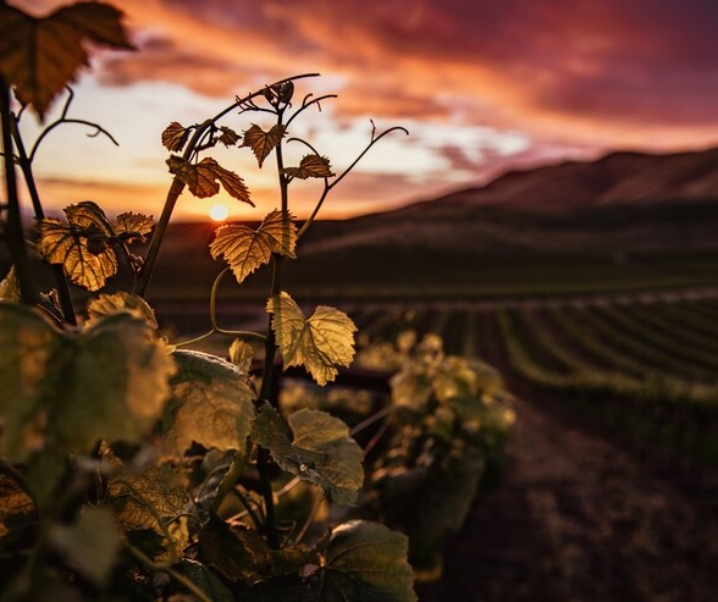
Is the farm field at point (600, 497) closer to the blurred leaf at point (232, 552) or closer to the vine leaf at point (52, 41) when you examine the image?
the blurred leaf at point (232, 552)

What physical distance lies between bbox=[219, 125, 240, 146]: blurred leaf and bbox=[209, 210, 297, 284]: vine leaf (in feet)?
0.39

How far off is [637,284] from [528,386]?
50.4 m

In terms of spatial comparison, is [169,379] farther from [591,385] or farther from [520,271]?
[520,271]

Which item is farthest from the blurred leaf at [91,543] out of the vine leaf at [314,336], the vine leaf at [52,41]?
the vine leaf at [314,336]

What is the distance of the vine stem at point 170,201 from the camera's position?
0.79m

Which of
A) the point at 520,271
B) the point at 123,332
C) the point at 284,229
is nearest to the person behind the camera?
the point at 123,332

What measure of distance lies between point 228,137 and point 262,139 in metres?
0.05

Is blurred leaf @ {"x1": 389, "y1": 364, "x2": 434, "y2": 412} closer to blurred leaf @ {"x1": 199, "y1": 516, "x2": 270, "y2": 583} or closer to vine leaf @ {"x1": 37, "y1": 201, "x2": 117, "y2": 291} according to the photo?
blurred leaf @ {"x1": 199, "y1": 516, "x2": 270, "y2": 583}

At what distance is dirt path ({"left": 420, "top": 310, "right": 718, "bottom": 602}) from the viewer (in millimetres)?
8578

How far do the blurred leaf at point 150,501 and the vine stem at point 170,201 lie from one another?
0.79 ft

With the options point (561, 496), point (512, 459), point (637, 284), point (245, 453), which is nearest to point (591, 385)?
point (512, 459)

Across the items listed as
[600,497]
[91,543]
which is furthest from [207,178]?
[600,497]

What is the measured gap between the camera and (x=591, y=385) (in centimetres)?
1955

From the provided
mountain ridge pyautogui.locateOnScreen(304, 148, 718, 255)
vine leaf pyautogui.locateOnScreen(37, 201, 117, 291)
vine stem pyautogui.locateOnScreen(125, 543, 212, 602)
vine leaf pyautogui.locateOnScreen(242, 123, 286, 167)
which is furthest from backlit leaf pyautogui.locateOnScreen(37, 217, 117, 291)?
mountain ridge pyautogui.locateOnScreen(304, 148, 718, 255)
